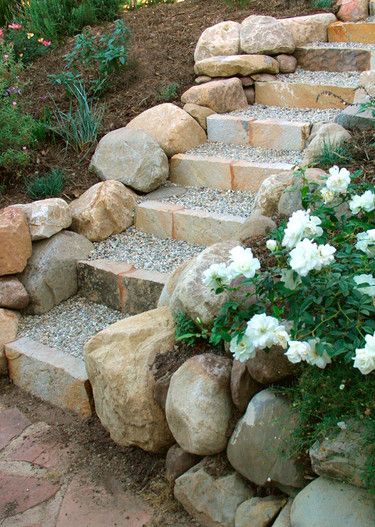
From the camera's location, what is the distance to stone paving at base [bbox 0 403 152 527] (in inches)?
125

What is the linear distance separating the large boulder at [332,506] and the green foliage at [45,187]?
3.08 meters

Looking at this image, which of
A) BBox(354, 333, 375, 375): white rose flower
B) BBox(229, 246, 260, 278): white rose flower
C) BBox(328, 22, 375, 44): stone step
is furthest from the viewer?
BBox(328, 22, 375, 44): stone step

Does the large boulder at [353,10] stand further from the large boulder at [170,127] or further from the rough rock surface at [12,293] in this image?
the rough rock surface at [12,293]

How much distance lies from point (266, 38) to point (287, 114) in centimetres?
86

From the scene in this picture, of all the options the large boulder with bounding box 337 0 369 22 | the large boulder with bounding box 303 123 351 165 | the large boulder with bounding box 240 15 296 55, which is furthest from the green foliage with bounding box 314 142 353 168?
the large boulder with bounding box 337 0 369 22

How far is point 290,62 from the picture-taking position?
6.27 meters

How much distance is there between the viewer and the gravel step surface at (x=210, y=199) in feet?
15.9

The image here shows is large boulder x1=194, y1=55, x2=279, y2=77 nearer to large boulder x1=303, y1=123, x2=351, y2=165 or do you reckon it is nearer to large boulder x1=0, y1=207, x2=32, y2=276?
large boulder x1=303, y1=123, x2=351, y2=165

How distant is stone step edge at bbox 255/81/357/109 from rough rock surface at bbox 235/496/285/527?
138 inches

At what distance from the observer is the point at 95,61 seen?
252 inches

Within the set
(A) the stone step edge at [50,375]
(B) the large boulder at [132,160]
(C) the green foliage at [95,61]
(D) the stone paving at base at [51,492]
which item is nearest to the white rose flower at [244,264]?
(D) the stone paving at base at [51,492]

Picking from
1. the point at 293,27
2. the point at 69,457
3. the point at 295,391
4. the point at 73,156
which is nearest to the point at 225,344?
the point at 295,391

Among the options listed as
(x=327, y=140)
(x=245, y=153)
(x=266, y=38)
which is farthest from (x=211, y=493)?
(x=266, y=38)

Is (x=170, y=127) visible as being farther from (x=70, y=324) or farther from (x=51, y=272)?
(x=70, y=324)
